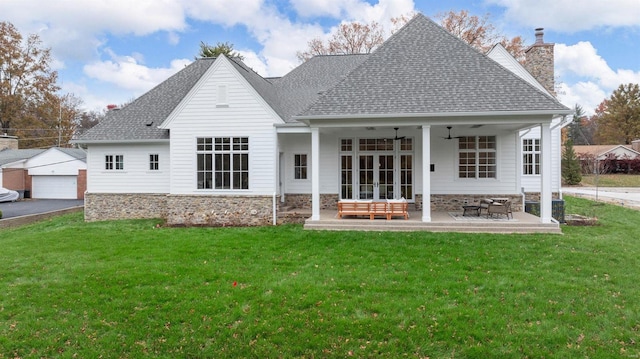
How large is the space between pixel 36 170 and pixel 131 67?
1348cm

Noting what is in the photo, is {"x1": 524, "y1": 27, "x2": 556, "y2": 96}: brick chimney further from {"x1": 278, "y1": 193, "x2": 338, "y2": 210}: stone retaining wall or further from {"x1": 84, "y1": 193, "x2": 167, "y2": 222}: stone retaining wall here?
{"x1": 84, "y1": 193, "x2": 167, "y2": 222}: stone retaining wall

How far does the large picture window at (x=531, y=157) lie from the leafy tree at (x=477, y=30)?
14.2m

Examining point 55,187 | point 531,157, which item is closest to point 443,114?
point 531,157

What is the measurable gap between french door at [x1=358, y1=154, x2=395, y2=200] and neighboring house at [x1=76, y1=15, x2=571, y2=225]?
0.04m

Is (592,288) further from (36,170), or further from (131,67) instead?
(131,67)

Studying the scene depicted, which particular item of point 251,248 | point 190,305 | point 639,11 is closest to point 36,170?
point 251,248

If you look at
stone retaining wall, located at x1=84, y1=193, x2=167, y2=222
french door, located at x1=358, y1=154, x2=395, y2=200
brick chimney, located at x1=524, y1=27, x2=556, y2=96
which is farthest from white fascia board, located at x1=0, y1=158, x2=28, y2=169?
brick chimney, located at x1=524, y1=27, x2=556, y2=96

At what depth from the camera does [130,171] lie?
560 inches

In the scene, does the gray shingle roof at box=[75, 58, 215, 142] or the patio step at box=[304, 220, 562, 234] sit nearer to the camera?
the patio step at box=[304, 220, 562, 234]

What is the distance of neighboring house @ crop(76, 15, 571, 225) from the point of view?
10.6 metres

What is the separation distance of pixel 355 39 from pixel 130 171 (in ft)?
64.6

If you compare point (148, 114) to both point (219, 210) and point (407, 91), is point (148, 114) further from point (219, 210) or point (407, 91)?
point (407, 91)

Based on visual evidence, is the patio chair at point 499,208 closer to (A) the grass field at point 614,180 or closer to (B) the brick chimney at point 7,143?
(A) the grass field at point 614,180

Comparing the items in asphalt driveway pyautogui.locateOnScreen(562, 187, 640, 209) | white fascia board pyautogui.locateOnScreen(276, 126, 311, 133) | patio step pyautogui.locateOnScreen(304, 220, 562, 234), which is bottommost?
patio step pyautogui.locateOnScreen(304, 220, 562, 234)
